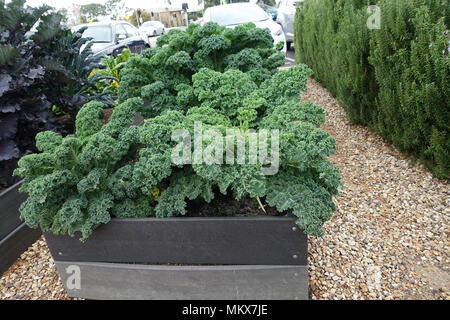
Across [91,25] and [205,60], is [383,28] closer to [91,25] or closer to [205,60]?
[205,60]

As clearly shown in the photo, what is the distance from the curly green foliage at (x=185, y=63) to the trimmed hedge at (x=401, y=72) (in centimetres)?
106

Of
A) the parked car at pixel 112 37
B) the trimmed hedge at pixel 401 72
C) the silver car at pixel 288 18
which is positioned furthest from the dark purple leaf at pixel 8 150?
the silver car at pixel 288 18

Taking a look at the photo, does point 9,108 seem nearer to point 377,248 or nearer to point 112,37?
point 377,248

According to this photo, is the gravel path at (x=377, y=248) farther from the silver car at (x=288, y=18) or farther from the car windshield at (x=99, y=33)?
the silver car at (x=288, y=18)

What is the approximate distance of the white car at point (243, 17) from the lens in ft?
24.3

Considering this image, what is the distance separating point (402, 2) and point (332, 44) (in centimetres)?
153

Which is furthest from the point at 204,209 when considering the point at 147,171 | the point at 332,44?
the point at 332,44

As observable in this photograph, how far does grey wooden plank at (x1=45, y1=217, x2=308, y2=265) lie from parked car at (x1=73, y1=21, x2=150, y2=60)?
608 centimetres

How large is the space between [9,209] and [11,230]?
0.53ft

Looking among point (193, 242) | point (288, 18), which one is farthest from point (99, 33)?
point (193, 242)

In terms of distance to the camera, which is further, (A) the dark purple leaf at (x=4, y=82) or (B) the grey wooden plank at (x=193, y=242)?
(A) the dark purple leaf at (x=4, y=82)

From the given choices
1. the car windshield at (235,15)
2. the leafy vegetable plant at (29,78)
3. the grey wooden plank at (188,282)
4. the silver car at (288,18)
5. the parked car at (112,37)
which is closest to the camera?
the grey wooden plank at (188,282)

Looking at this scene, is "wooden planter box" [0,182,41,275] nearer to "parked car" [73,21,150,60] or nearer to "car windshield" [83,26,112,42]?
"parked car" [73,21,150,60]

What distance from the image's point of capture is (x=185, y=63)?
2613 mm
